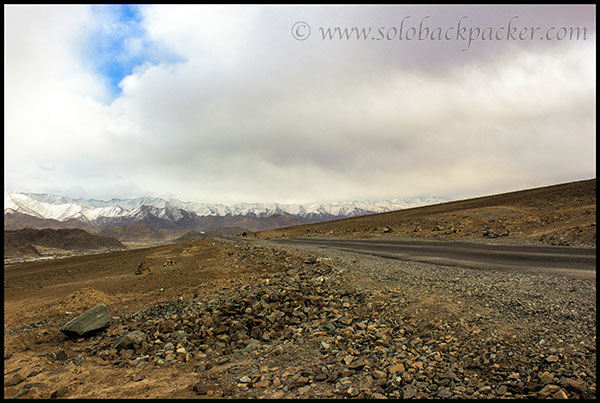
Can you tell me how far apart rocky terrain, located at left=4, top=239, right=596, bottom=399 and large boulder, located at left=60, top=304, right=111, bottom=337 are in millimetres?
251

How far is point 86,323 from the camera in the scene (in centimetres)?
906

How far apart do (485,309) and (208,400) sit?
6478 mm

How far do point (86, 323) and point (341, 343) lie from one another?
310 inches

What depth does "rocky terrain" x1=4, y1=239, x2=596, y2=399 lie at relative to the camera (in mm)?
4949

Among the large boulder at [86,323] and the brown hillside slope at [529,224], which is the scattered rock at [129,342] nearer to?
the large boulder at [86,323]

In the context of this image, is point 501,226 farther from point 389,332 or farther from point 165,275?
point 165,275

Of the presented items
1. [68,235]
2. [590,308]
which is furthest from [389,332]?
[68,235]

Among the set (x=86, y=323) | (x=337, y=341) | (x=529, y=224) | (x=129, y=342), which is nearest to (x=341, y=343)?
(x=337, y=341)

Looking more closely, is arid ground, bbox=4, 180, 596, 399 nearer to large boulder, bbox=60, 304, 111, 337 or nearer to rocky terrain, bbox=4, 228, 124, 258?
large boulder, bbox=60, 304, 111, 337

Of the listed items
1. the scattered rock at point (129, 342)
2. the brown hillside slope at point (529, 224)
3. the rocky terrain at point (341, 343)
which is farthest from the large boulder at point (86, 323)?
the brown hillside slope at point (529, 224)

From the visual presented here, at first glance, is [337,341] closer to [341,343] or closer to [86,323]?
[341,343]

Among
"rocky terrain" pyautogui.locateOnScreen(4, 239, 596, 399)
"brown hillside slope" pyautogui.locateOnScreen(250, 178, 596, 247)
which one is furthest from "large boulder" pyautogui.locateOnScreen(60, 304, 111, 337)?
"brown hillside slope" pyautogui.locateOnScreen(250, 178, 596, 247)

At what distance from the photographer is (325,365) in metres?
5.79

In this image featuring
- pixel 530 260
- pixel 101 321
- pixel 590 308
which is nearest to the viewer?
pixel 590 308
